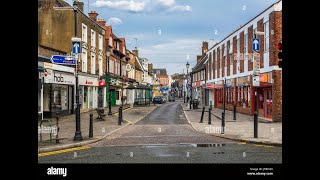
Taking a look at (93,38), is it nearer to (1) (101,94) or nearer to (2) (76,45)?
(1) (101,94)

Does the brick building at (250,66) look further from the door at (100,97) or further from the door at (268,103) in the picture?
the door at (100,97)

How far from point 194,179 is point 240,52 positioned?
2735cm

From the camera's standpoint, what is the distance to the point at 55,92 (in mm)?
27453

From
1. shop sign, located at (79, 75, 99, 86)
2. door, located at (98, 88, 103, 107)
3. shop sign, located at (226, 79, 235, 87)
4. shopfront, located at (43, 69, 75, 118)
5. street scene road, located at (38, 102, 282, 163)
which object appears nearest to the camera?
street scene road, located at (38, 102, 282, 163)

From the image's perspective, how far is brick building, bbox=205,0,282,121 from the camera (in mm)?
24484

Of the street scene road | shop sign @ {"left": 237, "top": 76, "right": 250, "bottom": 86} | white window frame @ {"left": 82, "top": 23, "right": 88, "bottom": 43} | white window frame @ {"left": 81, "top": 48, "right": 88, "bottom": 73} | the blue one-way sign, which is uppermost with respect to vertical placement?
white window frame @ {"left": 82, "top": 23, "right": 88, "bottom": 43}

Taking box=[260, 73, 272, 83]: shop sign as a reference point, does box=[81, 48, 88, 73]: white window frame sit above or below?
above

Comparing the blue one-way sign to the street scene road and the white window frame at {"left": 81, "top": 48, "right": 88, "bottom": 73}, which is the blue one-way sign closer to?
the street scene road

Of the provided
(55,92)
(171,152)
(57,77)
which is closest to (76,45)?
(171,152)

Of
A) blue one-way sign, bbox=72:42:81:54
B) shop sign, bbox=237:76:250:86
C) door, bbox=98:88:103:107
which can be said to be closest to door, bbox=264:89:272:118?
shop sign, bbox=237:76:250:86
